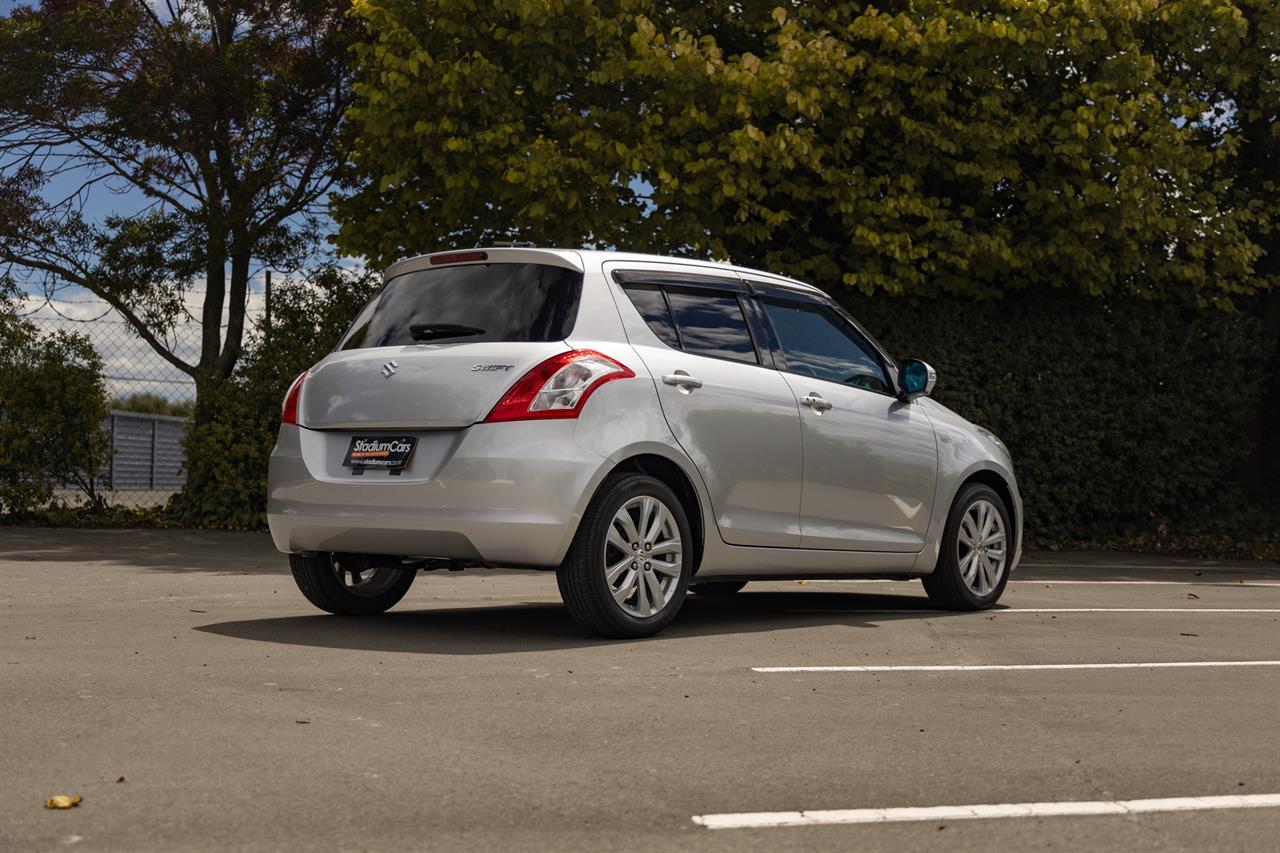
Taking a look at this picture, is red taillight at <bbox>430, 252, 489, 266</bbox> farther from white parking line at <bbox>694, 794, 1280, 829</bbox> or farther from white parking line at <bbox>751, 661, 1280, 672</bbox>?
white parking line at <bbox>694, 794, 1280, 829</bbox>

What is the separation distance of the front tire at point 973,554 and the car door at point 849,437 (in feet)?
1.05

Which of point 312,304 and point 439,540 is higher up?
point 312,304

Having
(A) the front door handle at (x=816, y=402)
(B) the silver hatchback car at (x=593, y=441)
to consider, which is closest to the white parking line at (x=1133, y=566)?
(B) the silver hatchback car at (x=593, y=441)

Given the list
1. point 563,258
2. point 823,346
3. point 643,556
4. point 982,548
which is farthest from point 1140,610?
point 563,258

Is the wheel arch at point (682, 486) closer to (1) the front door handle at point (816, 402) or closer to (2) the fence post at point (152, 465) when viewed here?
(1) the front door handle at point (816, 402)

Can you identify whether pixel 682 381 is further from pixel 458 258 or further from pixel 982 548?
pixel 982 548

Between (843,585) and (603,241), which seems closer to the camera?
(843,585)

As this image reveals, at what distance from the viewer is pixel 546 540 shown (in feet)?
23.7

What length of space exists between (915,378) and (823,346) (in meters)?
0.65

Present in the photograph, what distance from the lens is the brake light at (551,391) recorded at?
24.1 ft

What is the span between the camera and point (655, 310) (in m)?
8.15

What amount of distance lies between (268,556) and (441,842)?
396 inches

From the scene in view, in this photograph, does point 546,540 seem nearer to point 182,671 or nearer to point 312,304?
point 182,671

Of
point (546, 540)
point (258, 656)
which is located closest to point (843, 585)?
point (546, 540)
